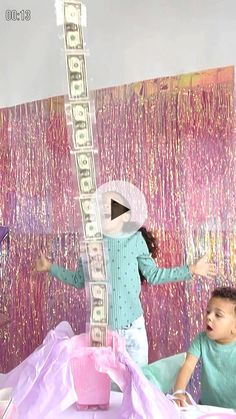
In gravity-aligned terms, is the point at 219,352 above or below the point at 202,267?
below

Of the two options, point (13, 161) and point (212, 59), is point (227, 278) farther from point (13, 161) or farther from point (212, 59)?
point (13, 161)

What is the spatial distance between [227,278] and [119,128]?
501 millimetres

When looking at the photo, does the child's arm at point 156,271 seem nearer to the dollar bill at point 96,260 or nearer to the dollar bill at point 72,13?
the dollar bill at point 96,260

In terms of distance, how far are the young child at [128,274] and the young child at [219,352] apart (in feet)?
0.73

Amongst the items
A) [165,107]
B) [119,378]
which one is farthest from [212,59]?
[119,378]

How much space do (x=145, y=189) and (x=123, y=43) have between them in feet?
1.32

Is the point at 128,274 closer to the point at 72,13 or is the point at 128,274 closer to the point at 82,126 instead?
the point at 82,126

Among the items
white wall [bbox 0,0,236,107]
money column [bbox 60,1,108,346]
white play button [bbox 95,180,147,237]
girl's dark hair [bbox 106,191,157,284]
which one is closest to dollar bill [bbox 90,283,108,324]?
money column [bbox 60,1,108,346]

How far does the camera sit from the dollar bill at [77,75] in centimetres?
104

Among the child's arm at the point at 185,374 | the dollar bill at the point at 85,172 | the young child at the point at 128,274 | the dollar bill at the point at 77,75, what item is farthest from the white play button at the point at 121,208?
the child's arm at the point at 185,374

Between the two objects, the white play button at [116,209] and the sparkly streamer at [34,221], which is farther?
the sparkly streamer at [34,221]

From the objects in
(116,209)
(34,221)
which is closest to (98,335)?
(116,209)

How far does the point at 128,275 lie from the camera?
137 centimetres

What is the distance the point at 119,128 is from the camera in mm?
1630
